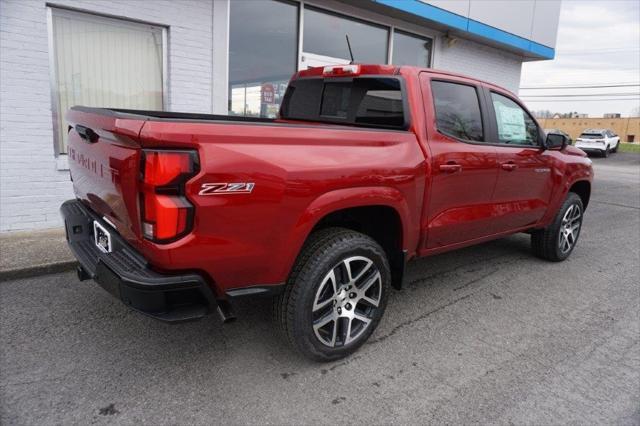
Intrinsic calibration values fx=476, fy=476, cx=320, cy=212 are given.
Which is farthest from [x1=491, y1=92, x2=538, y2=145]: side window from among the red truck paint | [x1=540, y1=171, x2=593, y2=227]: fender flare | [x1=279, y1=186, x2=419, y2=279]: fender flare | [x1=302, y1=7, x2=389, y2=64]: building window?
[x1=302, y1=7, x2=389, y2=64]: building window

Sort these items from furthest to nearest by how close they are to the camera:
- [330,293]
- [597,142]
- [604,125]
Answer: [604,125] < [597,142] < [330,293]

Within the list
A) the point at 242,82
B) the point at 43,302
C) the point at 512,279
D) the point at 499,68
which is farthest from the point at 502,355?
the point at 499,68

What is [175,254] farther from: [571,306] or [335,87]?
[571,306]

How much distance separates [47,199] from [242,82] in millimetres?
3357

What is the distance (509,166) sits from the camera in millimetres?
4203

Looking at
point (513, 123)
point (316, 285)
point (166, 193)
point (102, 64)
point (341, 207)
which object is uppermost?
point (102, 64)

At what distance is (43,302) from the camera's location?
3783 mm

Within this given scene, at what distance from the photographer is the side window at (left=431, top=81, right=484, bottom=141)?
3.65 meters

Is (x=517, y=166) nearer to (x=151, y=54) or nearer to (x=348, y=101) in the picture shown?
(x=348, y=101)

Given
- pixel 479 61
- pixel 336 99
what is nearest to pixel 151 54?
pixel 336 99

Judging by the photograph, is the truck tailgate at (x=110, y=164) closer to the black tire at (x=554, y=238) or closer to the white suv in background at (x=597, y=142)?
the black tire at (x=554, y=238)

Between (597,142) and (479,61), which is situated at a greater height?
(479,61)

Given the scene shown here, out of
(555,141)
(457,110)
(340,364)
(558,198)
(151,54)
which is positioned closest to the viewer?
(340,364)

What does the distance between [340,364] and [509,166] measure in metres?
2.37
